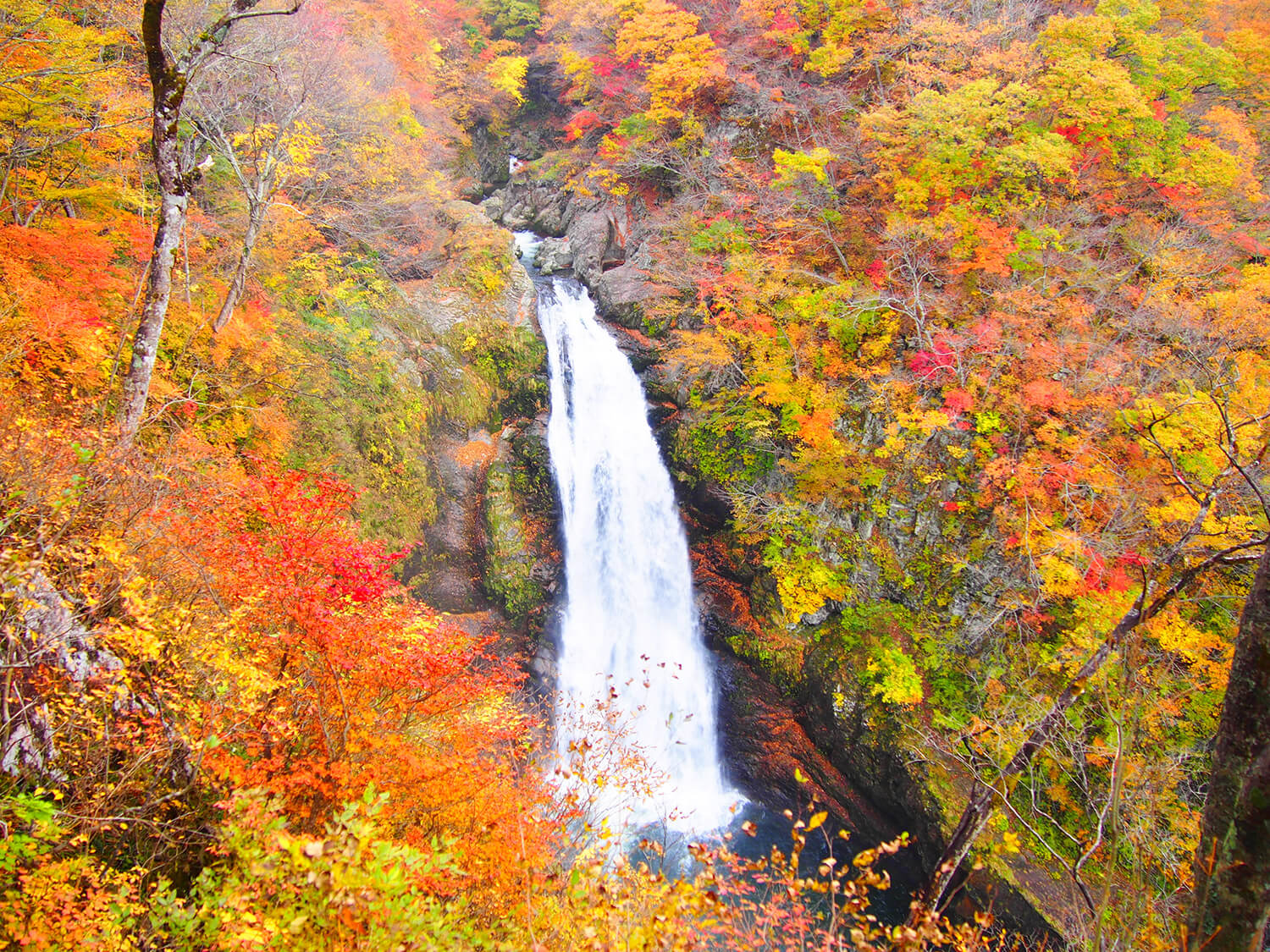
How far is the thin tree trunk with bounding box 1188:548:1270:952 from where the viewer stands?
7.14ft

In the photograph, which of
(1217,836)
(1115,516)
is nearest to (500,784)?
(1217,836)

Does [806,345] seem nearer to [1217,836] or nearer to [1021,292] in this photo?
[1021,292]

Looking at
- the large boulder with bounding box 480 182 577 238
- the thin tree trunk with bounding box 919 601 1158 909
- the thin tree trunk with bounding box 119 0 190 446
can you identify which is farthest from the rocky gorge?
the thin tree trunk with bounding box 119 0 190 446

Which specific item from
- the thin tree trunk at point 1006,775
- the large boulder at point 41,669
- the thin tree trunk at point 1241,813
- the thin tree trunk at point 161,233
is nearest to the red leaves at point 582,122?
the thin tree trunk at point 161,233

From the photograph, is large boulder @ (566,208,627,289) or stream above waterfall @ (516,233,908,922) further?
large boulder @ (566,208,627,289)

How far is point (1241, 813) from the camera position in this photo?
225cm

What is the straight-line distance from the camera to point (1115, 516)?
941 centimetres

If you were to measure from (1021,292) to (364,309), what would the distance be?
48.1ft

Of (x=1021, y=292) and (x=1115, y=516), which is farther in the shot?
(x=1021, y=292)

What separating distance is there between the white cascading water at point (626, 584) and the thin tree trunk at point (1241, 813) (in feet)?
35.0

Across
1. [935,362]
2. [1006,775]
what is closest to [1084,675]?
[1006,775]

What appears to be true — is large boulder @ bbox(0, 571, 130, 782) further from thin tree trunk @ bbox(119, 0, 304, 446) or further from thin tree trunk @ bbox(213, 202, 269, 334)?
thin tree trunk @ bbox(213, 202, 269, 334)

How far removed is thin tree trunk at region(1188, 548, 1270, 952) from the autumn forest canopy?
17 millimetres

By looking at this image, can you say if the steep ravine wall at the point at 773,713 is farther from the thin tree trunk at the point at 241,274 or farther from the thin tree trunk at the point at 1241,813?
the thin tree trunk at the point at 241,274
